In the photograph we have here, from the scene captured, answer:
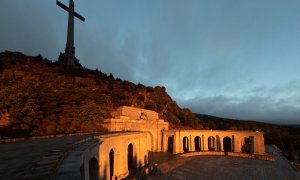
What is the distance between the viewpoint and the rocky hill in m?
26.6

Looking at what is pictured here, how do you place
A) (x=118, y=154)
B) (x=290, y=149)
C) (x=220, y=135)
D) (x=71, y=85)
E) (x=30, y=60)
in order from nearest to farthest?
(x=118, y=154) < (x=290, y=149) < (x=220, y=135) < (x=71, y=85) < (x=30, y=60)

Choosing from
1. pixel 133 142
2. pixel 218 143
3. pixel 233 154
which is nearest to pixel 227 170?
pixel 233 154

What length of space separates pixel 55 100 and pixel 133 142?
62.4 feet

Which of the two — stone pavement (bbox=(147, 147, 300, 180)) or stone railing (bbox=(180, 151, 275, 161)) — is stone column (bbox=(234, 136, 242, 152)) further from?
stone pavement (bbox=(147, 147, 300, 180))

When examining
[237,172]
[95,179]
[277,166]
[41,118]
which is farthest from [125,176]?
[277,166]

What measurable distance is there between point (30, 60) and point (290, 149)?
53.7 meters

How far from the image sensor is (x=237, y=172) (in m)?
22.8

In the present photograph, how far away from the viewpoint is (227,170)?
77.3 feet

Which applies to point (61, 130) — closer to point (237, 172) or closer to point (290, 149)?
point (237, 172)

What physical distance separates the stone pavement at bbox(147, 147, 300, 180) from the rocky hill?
12336mm

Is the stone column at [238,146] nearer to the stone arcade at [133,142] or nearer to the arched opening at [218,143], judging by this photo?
the stone arcade at [133,142]

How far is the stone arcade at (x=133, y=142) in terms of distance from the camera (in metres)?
13.0

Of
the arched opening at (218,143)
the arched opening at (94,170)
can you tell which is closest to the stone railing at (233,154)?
the arched opening at (218,143)

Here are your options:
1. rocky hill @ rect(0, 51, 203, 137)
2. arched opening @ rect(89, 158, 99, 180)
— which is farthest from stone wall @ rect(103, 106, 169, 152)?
arched opening @ rect(89, 158, 99, 180)
